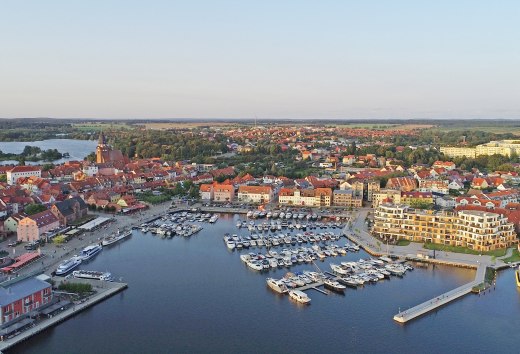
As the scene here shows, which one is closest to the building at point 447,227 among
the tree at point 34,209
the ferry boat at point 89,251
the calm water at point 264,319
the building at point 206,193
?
the calm water at point 264,319

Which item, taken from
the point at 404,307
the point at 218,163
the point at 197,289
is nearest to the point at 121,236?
the point at 197,289

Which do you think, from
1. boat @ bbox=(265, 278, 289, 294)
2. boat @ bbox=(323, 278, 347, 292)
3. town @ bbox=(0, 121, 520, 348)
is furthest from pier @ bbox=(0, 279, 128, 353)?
boat @ bbox=(323, 278, 347, 292)

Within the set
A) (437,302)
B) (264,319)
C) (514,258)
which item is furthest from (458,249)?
(264,319)

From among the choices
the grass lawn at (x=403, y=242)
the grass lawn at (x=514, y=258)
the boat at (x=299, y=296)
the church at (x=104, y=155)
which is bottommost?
the boat at (x=299, y=296)

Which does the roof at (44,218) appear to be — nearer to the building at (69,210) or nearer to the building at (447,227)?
the building at (69,210)

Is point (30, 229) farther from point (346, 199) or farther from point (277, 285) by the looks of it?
point (346, 199)

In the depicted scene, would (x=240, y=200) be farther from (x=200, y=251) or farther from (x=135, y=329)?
(x=135, y=329)

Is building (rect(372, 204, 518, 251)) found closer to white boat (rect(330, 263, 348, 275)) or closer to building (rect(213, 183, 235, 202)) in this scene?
white boat (rect(330, 263, 348, 275))
